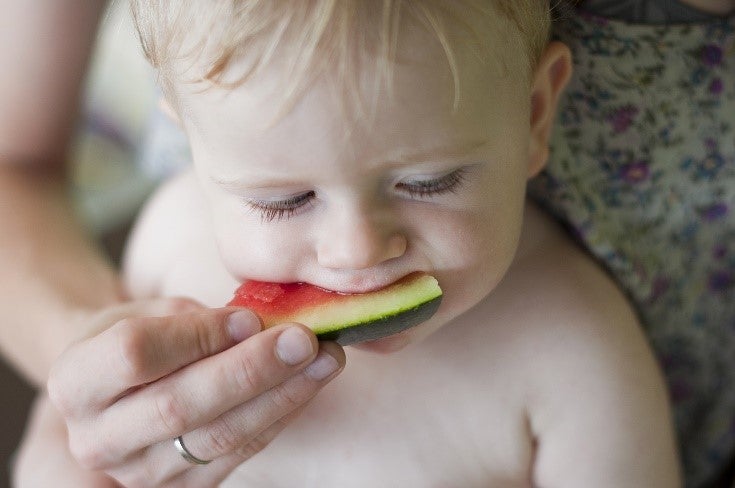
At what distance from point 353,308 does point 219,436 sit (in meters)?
0.20

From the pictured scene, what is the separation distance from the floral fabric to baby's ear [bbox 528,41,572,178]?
7cm

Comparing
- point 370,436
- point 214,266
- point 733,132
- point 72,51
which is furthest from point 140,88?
point 733,132

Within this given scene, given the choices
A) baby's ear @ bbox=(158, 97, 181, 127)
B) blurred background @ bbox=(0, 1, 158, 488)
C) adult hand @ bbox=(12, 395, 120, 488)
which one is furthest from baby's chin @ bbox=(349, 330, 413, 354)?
blurred background @ bbox=(0, 1, 158, 488)

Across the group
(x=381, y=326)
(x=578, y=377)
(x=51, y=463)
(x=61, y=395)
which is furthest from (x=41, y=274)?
(x=578, y=377)

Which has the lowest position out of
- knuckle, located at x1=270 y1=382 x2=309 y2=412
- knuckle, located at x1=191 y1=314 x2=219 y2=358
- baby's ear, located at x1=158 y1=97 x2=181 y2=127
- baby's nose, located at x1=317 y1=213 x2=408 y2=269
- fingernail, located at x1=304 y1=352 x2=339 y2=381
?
knuckle, located at x1=270 y1=382 x2=309 y2=412

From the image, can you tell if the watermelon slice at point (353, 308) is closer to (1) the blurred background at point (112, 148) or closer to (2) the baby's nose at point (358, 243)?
(2) the baby's nose at point (358, 243)

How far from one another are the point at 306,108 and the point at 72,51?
27.9 inches

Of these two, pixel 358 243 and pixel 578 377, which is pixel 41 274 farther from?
pixel 578 377

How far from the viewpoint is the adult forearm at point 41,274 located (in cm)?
124

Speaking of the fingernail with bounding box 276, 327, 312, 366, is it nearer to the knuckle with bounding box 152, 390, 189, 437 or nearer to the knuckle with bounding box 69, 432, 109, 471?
the knuckle with bounding box 152, 390, 189, 437

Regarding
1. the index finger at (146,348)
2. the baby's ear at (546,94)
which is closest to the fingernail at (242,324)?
the index finger at (146,348)

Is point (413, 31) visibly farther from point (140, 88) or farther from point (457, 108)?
point (140, 88)

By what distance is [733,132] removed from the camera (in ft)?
3.53

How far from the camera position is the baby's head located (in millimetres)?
728
